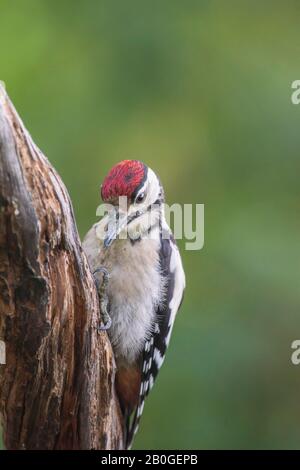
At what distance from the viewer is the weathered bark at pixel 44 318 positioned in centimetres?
237

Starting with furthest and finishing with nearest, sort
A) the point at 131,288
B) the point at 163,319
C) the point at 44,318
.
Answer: the point at 163,319, the point at 131,288, the point at 44,318

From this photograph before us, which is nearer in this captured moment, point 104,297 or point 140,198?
point 104,297

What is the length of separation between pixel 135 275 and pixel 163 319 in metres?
0.30

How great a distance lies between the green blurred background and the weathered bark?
3.11 feet

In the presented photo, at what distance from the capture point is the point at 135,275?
335 centimetres

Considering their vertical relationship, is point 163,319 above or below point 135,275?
below

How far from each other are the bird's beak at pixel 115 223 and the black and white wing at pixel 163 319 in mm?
298

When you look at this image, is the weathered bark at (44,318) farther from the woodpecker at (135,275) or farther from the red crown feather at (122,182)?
the red crown feather at (122,182)

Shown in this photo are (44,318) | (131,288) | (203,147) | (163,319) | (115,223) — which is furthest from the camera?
(203,147)

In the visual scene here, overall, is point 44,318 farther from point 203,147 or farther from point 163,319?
point 203,147

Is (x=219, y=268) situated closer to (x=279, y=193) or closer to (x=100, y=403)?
(x=279, y=193)

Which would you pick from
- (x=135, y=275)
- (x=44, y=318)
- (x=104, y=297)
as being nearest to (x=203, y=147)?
(x=135, y=275)

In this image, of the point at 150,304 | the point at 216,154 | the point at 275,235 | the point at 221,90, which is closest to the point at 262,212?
the point at 275,235

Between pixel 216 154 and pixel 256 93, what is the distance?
0.41 metres
